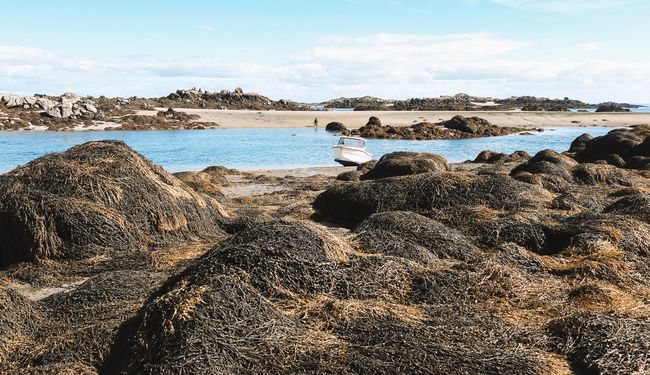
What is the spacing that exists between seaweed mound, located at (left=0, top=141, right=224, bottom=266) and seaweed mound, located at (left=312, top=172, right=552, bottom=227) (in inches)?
105

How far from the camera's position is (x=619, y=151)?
22266 millimetres

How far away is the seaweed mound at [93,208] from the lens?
26.2 ft

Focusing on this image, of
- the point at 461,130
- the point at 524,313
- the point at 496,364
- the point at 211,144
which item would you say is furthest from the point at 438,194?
the point at 461,130

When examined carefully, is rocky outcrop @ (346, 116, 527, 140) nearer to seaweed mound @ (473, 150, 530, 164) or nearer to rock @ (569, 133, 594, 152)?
rock @ (569, 133, 594, 152)

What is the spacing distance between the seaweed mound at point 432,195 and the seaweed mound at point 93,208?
267 centimetres

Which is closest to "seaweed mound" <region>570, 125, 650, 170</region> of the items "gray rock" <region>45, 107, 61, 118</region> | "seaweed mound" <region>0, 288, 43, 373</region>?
"seaweed mound" <region>0, 288, 43, 373</region>

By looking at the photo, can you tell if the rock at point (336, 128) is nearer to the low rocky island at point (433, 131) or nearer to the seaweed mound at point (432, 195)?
the low rocky island at point (433, 131)

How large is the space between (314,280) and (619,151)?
20543 mm

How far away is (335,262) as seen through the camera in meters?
5.41

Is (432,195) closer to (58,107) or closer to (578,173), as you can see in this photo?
(578,173)

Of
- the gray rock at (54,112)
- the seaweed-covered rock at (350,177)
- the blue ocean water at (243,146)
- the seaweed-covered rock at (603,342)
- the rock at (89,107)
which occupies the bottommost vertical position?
the blue ocean water at (243,146)

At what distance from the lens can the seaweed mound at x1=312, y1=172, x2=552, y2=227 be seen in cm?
1027

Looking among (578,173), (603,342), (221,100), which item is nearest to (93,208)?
(603,342)

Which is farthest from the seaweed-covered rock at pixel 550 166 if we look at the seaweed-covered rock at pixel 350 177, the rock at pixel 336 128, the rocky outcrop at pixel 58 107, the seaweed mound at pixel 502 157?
the rocky outcrop at pixel 58 107
